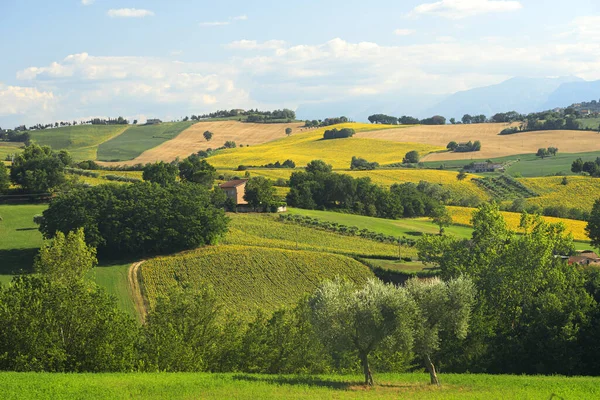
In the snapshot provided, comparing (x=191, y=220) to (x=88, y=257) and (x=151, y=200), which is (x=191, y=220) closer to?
(x=151, y=200)

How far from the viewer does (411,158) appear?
14512cm

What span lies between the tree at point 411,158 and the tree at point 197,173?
5203 centimetres

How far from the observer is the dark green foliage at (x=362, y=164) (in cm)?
13475

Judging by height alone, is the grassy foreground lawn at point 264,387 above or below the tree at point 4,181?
below

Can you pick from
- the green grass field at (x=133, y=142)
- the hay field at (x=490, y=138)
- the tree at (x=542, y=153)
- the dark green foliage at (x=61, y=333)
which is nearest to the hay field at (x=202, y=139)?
the green grass field at (x=133, y=142)

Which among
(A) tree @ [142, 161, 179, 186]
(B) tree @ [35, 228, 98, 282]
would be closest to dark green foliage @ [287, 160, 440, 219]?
(A) tree @ [142, 161, 179, 186]

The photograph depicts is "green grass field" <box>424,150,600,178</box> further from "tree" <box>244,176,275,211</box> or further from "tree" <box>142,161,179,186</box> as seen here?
"tree" <box>142,161,179,186</box>

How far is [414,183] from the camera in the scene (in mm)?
115312

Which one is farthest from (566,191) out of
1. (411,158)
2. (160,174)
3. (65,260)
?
(65,260)

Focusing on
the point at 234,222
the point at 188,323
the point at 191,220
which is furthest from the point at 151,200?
the point at 188,323

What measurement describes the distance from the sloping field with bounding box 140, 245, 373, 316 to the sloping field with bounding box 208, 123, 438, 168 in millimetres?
71760

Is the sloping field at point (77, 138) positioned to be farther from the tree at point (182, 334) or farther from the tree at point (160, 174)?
the tree at point (182, 334)

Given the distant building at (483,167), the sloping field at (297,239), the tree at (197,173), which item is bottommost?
the sloping field at (297,239)

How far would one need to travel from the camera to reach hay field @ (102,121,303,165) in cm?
15700
